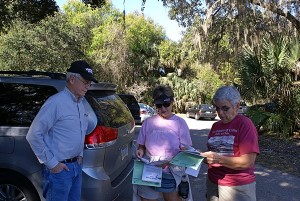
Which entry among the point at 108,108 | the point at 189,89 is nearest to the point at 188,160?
the point at 108,108

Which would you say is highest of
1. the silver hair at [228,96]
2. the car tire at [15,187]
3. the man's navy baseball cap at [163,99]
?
the silver hair at [228,96]

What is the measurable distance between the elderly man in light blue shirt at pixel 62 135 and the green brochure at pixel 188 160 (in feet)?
3.42

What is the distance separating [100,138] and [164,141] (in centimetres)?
95

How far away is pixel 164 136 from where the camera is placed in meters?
3.52

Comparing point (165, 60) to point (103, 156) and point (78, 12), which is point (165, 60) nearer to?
point (78, 12)

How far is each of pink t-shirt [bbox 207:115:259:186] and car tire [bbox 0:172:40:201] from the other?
228 centimetres

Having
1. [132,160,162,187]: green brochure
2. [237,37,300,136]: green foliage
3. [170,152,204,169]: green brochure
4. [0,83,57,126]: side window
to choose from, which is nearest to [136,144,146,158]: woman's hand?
[132,160,162,187]: green brochure

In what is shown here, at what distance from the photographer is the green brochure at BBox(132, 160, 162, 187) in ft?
11.1

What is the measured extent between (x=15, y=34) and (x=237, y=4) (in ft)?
63.0

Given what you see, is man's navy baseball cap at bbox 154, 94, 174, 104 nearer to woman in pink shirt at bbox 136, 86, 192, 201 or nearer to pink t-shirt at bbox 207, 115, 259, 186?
woman in pink shirt at bbox 136, 86, 192, 201

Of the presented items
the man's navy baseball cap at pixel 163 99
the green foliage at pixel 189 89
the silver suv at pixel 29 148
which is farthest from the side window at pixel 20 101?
the green foliage at pixel 189 89

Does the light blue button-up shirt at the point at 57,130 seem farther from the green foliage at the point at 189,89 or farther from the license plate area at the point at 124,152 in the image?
the green foliage at the point at 189,89

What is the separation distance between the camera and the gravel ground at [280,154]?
328 inches

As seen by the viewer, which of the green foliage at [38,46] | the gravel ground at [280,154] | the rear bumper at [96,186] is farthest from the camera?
the green foliage at [38,46]
